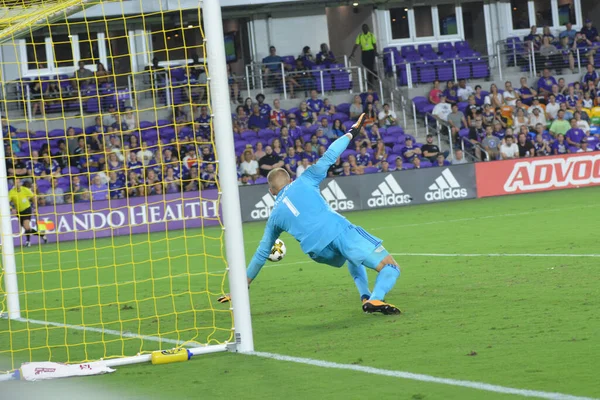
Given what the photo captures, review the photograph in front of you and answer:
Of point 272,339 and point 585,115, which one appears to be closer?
point 272,339

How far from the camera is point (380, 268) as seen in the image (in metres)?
8.81

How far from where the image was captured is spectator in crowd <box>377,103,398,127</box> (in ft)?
95.7

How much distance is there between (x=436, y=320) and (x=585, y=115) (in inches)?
902

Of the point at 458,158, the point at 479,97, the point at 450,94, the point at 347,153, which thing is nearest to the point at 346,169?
the point at 347,153

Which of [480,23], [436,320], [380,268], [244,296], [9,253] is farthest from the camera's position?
[480,23]

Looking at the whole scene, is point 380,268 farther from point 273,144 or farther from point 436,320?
point 273,144

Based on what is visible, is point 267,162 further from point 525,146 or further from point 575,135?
point 575,135

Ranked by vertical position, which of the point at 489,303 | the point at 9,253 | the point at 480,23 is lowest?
the point at 489,303

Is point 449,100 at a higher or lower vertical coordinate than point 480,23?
lower

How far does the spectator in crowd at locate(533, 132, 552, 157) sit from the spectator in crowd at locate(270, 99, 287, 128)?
7232 millimetres

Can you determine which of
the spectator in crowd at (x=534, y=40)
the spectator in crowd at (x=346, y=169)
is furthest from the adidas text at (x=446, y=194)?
the spectator in crowd at (x=534, y=40)

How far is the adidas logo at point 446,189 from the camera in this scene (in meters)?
25.5

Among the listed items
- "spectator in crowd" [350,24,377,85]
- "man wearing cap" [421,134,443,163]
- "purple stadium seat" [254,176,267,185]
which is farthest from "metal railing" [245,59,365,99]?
"purple stadium seat" [254,176,267,185]

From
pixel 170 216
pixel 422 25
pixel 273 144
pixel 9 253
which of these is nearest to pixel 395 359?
pixel 9 253
